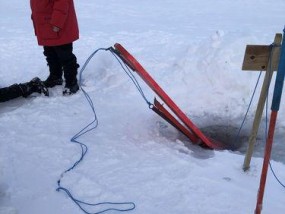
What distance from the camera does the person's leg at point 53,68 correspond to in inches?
207

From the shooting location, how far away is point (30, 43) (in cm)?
710

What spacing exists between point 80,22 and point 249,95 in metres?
4.98

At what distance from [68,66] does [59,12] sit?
770 millimetres

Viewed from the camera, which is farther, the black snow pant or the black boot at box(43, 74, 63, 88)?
the black boot at box(43, 74, 63, 88)

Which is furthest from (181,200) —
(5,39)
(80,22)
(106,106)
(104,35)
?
(80,22)

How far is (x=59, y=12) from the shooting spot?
463cm

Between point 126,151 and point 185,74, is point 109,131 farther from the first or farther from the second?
point 185,74

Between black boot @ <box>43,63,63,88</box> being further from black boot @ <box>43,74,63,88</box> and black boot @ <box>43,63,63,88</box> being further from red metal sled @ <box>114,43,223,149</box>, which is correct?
red metal sled @ <box>114,43,223,149</box>

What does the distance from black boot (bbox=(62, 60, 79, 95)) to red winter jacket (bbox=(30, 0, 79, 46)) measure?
36cm

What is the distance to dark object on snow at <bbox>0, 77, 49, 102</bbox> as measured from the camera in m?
5.00

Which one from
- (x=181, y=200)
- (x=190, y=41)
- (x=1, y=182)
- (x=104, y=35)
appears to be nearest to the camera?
(x=181, y=200)

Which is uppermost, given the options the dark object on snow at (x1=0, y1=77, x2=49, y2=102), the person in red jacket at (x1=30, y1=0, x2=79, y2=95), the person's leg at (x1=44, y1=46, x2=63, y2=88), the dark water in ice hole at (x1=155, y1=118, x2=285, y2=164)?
the person in red jacket at (x1=30, y1=0, x2=79, y2=95)

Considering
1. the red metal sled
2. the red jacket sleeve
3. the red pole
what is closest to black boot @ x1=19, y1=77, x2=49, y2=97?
the red jacket sleeve

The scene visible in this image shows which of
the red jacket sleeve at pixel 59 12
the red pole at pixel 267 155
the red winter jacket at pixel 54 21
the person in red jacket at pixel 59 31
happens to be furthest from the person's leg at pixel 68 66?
the red pole at pixel 267 155
